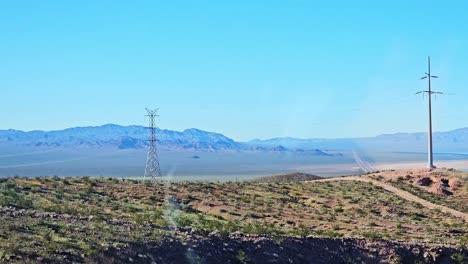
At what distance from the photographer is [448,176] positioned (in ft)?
201

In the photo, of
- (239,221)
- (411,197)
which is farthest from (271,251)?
(411,197)

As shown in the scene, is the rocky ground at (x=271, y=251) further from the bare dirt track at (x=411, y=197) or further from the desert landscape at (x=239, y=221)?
the bare dirt track at (x=411, y=197)

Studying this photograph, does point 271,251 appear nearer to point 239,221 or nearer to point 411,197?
point 239,221

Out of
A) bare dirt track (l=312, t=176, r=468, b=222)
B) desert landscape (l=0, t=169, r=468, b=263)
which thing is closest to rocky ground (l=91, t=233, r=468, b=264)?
desert landscape (l=0, t=169, r=468, b=263)

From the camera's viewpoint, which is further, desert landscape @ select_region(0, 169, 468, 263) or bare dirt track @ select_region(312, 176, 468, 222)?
bare dirt track @ select_region(312, 176, 468, 222)

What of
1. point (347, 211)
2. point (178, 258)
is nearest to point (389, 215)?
point (347, 211)

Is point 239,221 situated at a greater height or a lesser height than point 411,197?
lesser

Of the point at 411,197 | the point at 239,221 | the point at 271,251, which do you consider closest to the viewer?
the point at 271,251

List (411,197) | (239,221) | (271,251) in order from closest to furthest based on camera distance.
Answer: (271,251), (239,221), (411,197)

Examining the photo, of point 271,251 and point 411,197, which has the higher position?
point 411,197

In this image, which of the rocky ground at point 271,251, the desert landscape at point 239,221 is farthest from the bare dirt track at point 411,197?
the rocky ground at point 271,251

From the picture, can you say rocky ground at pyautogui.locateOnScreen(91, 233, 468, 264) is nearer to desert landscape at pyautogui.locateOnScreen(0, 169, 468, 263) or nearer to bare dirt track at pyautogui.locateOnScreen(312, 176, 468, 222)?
desert landscape at pyautogui.locateOnScreen(0, 169, 468, 263)

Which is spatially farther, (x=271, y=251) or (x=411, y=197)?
(x=411, y=197)

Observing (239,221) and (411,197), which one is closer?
(239,221)
